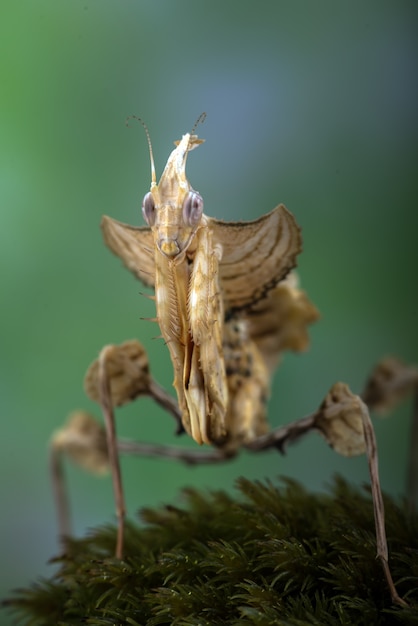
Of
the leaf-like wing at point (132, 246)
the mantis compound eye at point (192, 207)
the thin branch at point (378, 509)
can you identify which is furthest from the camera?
the leaf-like wing at point (132, 246)

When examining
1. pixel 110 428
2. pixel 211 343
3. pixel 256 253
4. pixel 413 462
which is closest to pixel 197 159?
pixel 256 253

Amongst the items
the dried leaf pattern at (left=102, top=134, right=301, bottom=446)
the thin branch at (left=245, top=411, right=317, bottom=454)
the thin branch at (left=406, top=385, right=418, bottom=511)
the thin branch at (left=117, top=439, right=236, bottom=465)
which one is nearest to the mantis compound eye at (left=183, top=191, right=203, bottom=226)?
the dried leaf pattern at (left=102, top=134, right=301, bottom=446)

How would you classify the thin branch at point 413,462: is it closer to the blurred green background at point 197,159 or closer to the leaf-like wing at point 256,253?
the blurred green background at point 197,159

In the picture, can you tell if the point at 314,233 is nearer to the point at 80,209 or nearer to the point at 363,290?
the point at 363,290

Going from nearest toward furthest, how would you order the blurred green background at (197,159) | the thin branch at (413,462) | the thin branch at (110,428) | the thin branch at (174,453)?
1. the blurred green background at (197,159)
2. the thin branch at (110,428)
3. the thin branch at (174,453)
4. the thin branch at (413,462)

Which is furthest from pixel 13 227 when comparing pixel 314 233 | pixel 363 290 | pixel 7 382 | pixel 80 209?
pixel 363 290

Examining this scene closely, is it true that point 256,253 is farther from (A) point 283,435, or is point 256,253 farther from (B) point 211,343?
(A) point 283,435

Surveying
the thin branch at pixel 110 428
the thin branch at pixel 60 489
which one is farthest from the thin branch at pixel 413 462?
the thin branch at pixel 60 489
